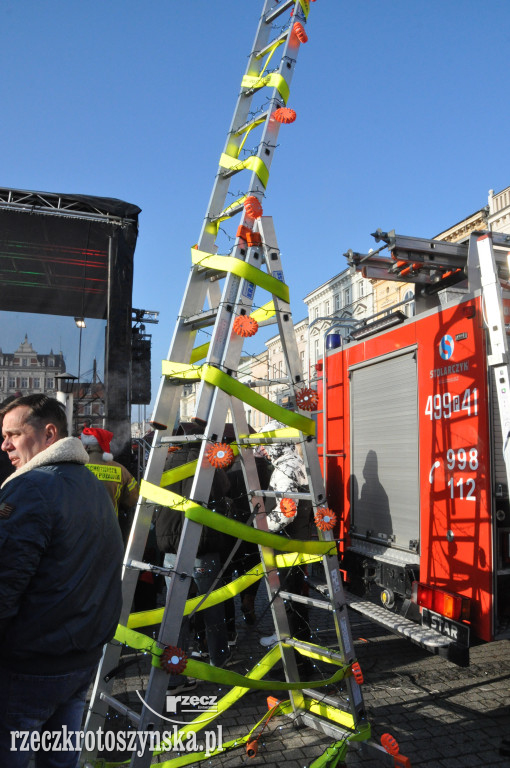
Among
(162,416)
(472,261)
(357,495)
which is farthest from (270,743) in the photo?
(472,261)

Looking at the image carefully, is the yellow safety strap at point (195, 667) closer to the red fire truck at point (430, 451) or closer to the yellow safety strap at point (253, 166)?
the red fire truck at point (430, 451)

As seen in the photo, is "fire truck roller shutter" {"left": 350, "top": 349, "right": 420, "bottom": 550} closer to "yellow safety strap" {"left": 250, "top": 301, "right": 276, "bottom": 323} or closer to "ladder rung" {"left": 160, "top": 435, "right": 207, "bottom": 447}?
"yellow safety strap" {"left": 250, "top": 301, "right": 276, "bottom": 323}

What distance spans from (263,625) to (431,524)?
8.64 ft

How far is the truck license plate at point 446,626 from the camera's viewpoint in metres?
3.73

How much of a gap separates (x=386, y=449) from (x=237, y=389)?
290cm

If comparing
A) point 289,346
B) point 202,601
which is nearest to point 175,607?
point 202,601

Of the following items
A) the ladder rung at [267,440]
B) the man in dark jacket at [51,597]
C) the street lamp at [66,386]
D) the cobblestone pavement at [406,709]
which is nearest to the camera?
the man in dark jacket at [51,597]

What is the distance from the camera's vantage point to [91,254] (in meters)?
8.24

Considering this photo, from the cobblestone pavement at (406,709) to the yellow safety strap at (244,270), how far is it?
193 cm

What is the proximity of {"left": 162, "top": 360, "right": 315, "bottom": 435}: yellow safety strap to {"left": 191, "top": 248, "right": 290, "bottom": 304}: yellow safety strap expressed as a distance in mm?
521

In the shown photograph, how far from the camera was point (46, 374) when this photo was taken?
8797 mm

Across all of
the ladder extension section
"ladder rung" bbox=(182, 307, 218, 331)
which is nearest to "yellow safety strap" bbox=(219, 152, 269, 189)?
the ladder extension section

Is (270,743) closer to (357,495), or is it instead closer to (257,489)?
(257,489)

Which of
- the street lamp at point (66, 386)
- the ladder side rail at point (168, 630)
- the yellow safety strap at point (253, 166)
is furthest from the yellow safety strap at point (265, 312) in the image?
the street lamp at point (66, 386)
